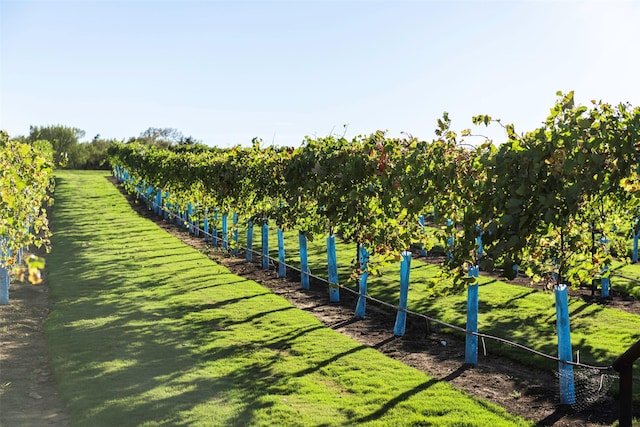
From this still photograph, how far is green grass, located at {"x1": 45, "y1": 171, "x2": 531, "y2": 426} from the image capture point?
8641 mm

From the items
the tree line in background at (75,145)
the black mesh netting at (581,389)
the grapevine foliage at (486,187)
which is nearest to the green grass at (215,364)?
the black mesh netting at (581,389)

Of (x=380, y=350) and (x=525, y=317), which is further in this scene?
(x=525, y=317)

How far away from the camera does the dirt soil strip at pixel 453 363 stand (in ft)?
28.8

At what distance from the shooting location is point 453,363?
36.2ft

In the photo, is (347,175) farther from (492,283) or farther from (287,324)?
(492,283)

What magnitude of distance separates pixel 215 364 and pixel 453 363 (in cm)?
400

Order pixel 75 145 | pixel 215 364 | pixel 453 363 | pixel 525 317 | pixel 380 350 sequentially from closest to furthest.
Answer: pixel 215 364 < pixel 453 363 < pixel 380 350 < pixel 525 317 < pixel 75 145

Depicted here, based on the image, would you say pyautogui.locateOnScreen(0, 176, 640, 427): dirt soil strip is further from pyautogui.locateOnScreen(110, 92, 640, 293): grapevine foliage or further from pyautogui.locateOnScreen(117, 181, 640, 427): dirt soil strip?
pyautogui.locateOnScreen(110, 92, 640, 293): grapevine foliage

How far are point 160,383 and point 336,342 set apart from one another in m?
3.50

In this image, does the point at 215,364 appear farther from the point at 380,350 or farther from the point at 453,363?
the point at 453,363

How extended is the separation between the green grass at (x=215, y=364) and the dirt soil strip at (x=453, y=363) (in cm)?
41

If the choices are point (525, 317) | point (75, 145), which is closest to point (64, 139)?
point (75, 145)

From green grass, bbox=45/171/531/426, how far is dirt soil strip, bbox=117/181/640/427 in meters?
0.41

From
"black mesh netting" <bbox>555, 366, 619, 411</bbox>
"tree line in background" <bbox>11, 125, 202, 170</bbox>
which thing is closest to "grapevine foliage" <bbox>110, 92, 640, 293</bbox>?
"black mesh netting" <bbox>555, 366, 619, 411</bbox>
